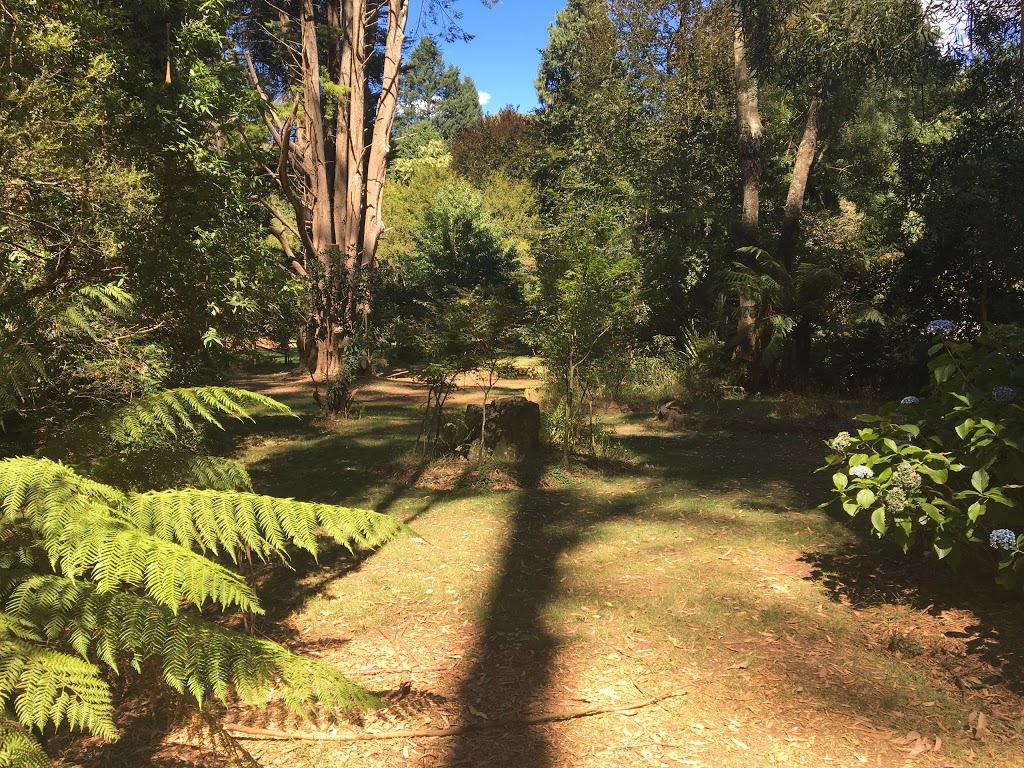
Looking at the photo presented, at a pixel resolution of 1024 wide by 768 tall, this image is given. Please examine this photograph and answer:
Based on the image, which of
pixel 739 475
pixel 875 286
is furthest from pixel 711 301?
pixel 739 475

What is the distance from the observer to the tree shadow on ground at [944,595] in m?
3.26

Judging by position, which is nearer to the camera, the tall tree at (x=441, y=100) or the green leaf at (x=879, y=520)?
the green leaf at (x=879, y=520)

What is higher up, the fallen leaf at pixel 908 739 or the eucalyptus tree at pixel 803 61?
the eucalyptus tree at pixel 803 61

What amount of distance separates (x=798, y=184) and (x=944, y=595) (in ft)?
37.3

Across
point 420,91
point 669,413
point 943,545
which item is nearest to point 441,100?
point 420,91

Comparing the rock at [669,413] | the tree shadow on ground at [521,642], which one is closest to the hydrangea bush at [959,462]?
the tree shadow on ground at [521,642]

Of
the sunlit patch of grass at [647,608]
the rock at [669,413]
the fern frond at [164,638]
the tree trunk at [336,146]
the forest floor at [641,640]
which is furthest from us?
the tree trunk at [336,146]

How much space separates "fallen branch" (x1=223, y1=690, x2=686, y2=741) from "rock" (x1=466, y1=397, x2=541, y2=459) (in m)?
4.65

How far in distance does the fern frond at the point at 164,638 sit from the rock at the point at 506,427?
578 cm

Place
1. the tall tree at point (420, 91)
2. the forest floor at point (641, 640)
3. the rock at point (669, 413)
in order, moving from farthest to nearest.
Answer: the tall tree at point (420, 91) → the rock at point (669, 413) → the forest floor at point (641, 640)

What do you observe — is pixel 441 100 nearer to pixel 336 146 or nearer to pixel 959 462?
pixel 336 146

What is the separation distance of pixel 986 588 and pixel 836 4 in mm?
8708

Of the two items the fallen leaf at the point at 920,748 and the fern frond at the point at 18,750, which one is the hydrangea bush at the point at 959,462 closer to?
the fallen leaf at the point at 920,748

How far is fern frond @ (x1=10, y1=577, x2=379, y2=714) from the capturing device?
173cm
